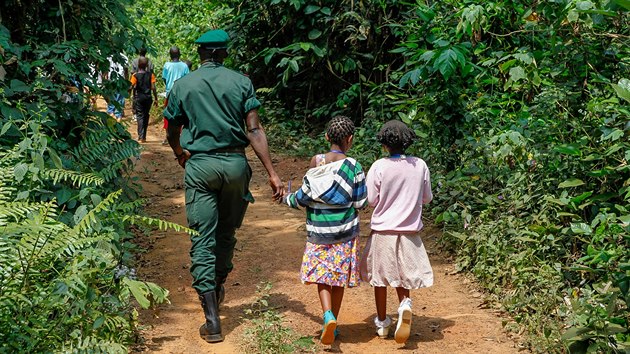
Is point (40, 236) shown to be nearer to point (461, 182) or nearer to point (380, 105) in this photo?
point (461, 182)

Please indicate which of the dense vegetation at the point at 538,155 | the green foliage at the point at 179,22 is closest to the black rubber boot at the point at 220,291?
the dense vegetation at the point at 538,155

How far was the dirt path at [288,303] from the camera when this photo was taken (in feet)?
19.3

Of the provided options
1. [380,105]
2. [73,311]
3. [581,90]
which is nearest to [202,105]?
[73,311]

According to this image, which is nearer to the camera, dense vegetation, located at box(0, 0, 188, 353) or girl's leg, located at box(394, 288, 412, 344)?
dense vegetation, located at box(0, 0, 188, 353)

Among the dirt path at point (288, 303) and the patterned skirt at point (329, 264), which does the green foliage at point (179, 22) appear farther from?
the patterned skirt at point (329, 264)

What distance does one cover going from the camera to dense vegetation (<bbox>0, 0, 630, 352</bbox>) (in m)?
4.97

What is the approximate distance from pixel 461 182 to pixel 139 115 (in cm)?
825

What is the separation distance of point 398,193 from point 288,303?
59.8 inches

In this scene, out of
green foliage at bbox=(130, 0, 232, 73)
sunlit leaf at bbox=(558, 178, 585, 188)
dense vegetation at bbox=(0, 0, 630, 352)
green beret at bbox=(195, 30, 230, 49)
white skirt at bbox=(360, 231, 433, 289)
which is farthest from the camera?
green foliage at bbox=(130, 0, 232, 73)

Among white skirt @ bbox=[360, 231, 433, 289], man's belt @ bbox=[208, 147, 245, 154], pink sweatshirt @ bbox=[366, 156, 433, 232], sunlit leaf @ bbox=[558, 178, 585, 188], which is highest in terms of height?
man's belt @ bbox=[208, 147, 245, 154]

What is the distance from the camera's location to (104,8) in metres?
7.98

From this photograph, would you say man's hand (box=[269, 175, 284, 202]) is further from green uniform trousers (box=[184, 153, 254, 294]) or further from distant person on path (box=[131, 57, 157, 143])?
distant person on path (box=[131, 57, 157, 143])

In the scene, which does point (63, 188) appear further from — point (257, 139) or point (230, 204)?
point (257, 139)

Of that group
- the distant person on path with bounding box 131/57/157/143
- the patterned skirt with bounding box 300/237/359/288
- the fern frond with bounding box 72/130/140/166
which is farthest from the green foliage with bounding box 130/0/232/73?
the patterned skirt with bounding box 300/237/359/288
